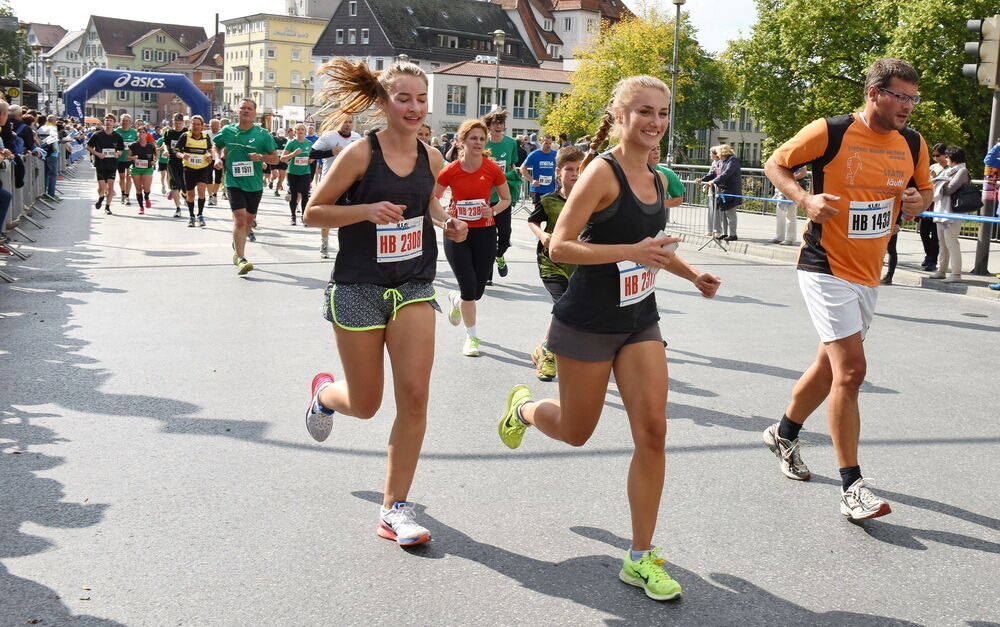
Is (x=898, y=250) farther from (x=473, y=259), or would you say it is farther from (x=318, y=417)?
(x=318, y=417)

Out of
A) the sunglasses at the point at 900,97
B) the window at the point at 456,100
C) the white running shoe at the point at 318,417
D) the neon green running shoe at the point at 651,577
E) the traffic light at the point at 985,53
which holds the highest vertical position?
the window at the point at 456,100

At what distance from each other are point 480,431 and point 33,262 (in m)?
9.64

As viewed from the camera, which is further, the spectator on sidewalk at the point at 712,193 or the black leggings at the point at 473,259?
the spectator on sidewalk at the point at 712,193

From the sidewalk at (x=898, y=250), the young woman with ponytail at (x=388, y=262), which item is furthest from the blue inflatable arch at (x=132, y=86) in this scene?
the young woman with ponytail at (x=388, y=262)

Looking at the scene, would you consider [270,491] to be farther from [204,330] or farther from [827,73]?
[827,73]

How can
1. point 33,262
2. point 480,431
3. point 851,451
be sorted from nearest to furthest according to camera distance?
1. point 851,451
2. point 480,431
3. point 33,262

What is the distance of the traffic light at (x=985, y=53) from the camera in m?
13.4

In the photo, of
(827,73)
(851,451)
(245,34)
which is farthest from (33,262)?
(245,34)

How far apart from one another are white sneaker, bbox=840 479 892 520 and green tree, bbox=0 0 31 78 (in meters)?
96.9

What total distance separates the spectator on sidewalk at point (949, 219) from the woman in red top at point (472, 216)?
7.85 metres

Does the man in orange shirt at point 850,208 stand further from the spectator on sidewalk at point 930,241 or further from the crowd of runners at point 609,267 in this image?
the spectator on sidewalk at point 930,241

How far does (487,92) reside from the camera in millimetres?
97000

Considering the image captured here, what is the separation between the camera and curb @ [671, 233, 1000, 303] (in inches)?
530

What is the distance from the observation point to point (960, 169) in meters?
14.8
